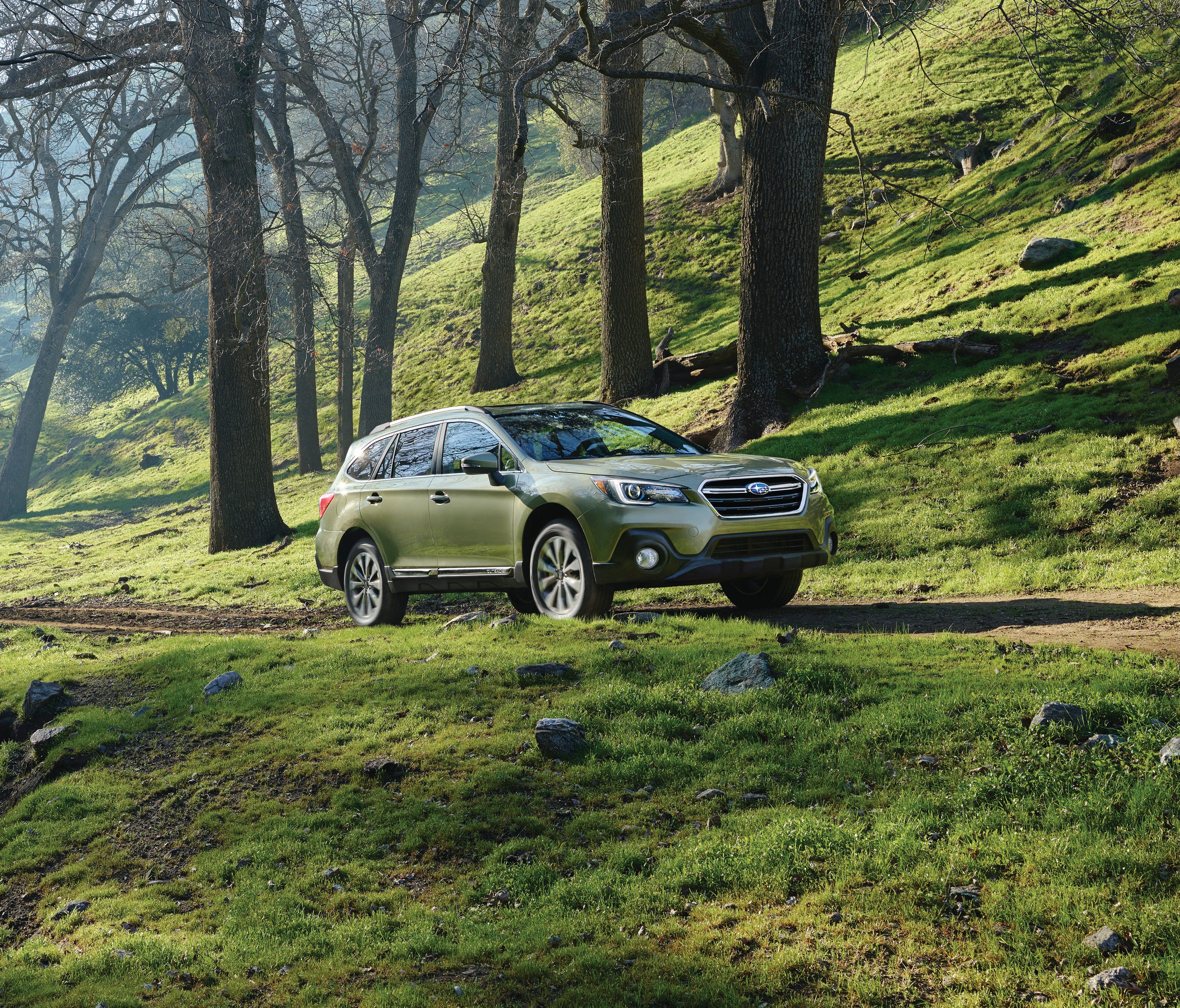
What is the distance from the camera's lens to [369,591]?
10805 mm

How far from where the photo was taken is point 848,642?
7445 mm

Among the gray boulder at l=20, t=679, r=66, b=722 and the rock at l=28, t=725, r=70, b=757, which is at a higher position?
the gray boulder at l=20, t=679, r=66, b=722

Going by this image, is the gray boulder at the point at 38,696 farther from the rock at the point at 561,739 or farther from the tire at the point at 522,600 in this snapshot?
the rock at the point at 561,739

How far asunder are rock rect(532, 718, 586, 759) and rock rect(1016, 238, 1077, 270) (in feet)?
45.4

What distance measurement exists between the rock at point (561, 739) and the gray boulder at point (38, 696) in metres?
5.03

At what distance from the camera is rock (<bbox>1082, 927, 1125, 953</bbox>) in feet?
12.0

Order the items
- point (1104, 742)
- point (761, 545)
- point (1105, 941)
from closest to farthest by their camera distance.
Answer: point (1105, 941) < point (1104, 742) < point (761, 545)

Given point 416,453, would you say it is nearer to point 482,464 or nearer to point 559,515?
point 482,464

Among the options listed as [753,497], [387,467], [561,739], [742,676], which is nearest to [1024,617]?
[753,497]

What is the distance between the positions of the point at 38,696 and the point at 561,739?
17.5 feet

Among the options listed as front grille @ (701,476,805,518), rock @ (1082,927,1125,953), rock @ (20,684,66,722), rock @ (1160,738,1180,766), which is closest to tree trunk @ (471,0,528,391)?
front grille @ (701,476,805,518)

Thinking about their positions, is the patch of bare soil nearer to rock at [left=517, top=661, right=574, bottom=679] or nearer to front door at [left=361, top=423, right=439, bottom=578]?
rock at [left=517, top=661, right=574, bottom=679]

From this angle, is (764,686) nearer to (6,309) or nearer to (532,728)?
(532,728)

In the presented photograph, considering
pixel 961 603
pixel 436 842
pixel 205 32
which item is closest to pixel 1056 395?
pixel 961 603
